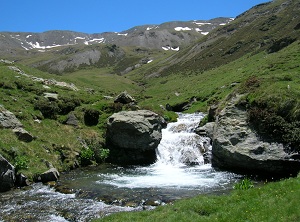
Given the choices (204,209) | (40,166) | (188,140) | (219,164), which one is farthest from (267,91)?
(40,166)

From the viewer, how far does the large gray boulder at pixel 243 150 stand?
2861cm

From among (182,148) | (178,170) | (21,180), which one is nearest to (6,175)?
(21,180)

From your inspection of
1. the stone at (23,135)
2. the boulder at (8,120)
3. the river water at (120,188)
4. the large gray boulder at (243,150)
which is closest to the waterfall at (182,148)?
the river water at (120,188)

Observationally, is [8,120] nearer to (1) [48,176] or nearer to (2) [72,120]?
(2) [72,120]

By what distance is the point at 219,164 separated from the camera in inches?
1330

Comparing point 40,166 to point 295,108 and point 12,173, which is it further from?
point 295,108

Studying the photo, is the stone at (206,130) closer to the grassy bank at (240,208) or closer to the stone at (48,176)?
the stone at (48,176)

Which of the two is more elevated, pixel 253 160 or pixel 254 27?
pixel 254 27

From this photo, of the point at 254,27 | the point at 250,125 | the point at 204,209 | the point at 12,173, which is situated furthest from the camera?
the point at 254,27

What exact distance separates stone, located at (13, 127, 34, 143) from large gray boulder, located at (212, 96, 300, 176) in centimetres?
2047

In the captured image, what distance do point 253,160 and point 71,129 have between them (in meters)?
23.4

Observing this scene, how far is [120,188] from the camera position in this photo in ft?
86.6

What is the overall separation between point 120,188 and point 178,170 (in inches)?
399

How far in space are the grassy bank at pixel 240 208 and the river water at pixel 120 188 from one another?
3.42 meters
